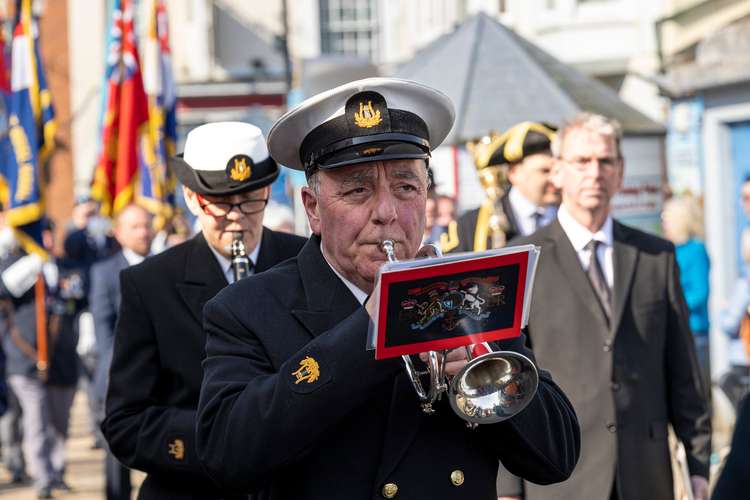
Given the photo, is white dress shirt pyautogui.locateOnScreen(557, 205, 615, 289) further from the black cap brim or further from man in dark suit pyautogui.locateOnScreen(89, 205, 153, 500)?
man in dark suit pyautogui.locateOnScreen(89, 205, 153, 500)

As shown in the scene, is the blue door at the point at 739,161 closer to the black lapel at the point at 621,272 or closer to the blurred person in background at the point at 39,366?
the blurred person in background at the point at 39,366

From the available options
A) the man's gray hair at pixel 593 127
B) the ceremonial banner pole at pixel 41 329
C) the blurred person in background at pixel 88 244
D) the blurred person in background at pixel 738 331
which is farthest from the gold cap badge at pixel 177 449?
the blurred person in background at pixel 88 244

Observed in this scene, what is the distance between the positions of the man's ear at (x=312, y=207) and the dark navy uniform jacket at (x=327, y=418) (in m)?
0.04

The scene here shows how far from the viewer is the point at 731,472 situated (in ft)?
7.20

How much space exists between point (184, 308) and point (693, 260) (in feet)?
21.2

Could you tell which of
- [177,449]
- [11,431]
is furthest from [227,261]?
[11,431]

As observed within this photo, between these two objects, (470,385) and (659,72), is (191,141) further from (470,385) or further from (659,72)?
(659,72)

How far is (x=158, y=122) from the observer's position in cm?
1515

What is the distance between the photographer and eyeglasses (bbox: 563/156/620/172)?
5523mm

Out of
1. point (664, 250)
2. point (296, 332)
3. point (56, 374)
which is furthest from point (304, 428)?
point (56, 374)

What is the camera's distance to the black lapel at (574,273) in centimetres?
531

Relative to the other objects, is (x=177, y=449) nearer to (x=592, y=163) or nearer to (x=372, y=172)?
(x=372, y=172)

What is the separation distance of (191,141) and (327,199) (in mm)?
1845

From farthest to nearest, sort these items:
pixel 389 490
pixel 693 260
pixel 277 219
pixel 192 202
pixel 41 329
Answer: pixel 41 329 < pixel 693 260 < pixel 277 219 < pixel 192 202 < pixel 389 490
